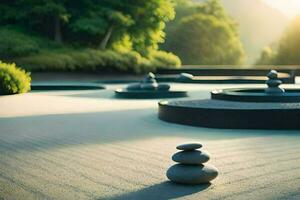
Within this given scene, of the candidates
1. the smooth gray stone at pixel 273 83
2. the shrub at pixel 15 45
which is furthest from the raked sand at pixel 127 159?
the shrub at pixel 15 45

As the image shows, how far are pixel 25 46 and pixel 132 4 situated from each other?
9160 millimetres

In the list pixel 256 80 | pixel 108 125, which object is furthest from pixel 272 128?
pixel 256 80

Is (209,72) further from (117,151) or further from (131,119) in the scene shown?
(117,151)

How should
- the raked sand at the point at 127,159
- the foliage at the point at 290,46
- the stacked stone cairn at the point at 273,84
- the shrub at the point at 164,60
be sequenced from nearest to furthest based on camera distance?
the raked sand at the point at 127,159 < the stacked stone cairn at the point at 273,84 < the shrub at the point at 164,60 < the foliage at the point at 290,46

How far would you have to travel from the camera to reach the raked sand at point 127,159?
5.00 meters

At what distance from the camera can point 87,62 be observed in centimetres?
3219

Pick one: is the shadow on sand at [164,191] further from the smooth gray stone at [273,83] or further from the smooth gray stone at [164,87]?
the smooth gray stone at [164,87]

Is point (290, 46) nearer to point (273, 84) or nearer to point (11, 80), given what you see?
point (11, 80)

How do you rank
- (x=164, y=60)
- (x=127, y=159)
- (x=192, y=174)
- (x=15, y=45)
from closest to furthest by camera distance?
(x=192, y=174)
(x=127, y=159)
(x=15, y=45)
(x=164, y=60)

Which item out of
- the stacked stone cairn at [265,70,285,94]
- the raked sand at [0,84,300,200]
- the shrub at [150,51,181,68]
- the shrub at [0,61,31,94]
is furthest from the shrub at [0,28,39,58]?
the stacked stone cairn at [265,70,285,94]

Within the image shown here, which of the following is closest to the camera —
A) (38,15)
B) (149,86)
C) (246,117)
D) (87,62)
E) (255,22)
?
(246,117)

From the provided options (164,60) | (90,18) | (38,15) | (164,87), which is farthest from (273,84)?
(164,60)

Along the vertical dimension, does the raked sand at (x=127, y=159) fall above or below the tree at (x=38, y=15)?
below

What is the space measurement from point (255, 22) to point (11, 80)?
14032 cm
